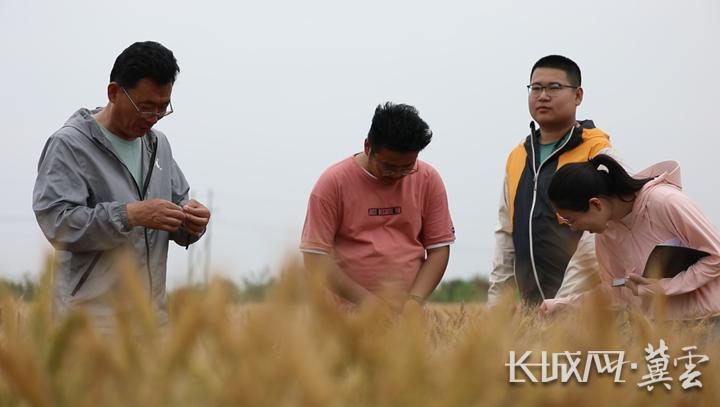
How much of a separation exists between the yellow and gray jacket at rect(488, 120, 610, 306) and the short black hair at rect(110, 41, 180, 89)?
4.72ft

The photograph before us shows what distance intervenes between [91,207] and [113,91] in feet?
1.15

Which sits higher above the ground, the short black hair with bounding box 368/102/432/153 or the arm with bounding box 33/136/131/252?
the short black hair with bounding box 368/102/432/153

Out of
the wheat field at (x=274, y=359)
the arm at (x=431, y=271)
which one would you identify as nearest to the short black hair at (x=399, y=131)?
the arm at (x=431, y=271)

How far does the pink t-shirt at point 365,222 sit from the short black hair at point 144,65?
700mm

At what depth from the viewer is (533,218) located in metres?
3.53

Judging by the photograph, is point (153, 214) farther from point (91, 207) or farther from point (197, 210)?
point (91, 207)

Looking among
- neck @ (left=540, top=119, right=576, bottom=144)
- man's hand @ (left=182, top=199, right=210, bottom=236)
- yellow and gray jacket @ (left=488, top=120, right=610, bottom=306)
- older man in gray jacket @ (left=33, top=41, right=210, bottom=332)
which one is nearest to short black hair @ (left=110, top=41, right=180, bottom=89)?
older man in gray jacket @ (left=33, top=41, right=210, bottom=332)

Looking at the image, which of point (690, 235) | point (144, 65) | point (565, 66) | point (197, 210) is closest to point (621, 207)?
point (690, 235)

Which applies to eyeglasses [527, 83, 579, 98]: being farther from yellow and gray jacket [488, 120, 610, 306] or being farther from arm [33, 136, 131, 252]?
arm [33, 136, 131, 252]

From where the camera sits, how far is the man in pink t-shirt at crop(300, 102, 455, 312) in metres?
3.01

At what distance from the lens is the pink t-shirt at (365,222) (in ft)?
10.2

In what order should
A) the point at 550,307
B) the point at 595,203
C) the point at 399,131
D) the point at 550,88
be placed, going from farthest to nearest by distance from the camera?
the point at 550,88 → the point at 399,131 → the point at 595,203 → the point at 550,307

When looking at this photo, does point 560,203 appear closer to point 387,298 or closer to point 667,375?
point 667,375

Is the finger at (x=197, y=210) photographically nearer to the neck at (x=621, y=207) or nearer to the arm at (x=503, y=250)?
the neck at (x=621, y=207)
